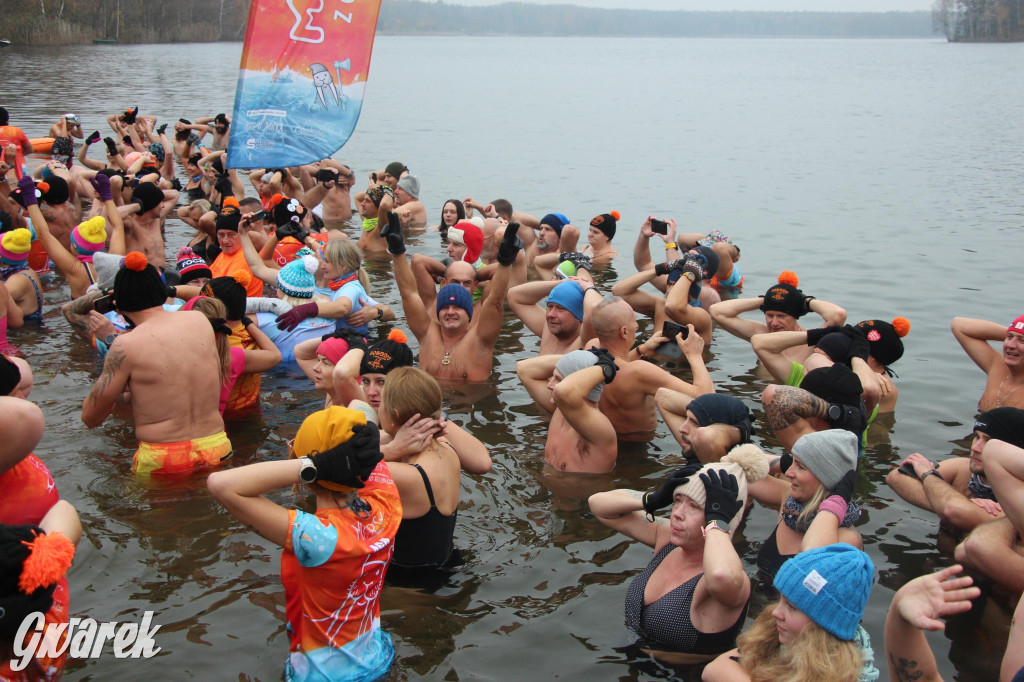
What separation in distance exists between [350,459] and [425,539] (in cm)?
171

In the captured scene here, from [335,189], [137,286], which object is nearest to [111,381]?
[137,286]

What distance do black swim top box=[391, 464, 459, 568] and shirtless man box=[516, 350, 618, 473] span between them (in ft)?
4.29

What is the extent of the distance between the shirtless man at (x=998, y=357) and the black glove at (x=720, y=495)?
3.63 meters

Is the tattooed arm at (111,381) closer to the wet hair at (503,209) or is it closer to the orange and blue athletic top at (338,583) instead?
the orange and blue athletic top at (338,583)

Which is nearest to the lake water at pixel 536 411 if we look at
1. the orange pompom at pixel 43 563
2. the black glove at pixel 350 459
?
the black glove at pixel 350 459

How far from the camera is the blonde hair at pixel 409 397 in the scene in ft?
14.3

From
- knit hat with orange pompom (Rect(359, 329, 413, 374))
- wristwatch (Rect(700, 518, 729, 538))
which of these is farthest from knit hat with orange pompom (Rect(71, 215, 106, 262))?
wristwatch (Rect(700, 518, 729, 538))

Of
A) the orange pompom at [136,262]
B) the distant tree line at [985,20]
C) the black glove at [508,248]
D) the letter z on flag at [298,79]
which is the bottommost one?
the orange pompom at [136,262]

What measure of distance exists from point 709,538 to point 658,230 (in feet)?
21.7

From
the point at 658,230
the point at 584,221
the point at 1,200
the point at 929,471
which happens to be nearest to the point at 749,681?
the point at 929,471

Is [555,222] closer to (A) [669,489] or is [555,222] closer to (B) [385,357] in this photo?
(B) [385,357]

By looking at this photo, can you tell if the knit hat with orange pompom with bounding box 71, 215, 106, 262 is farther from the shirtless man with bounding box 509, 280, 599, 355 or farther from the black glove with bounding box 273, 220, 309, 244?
the shirtless man with bounding box 509, 280, 599, 355

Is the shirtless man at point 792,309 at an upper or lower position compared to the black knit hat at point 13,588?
upper

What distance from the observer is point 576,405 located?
19.2 feet
